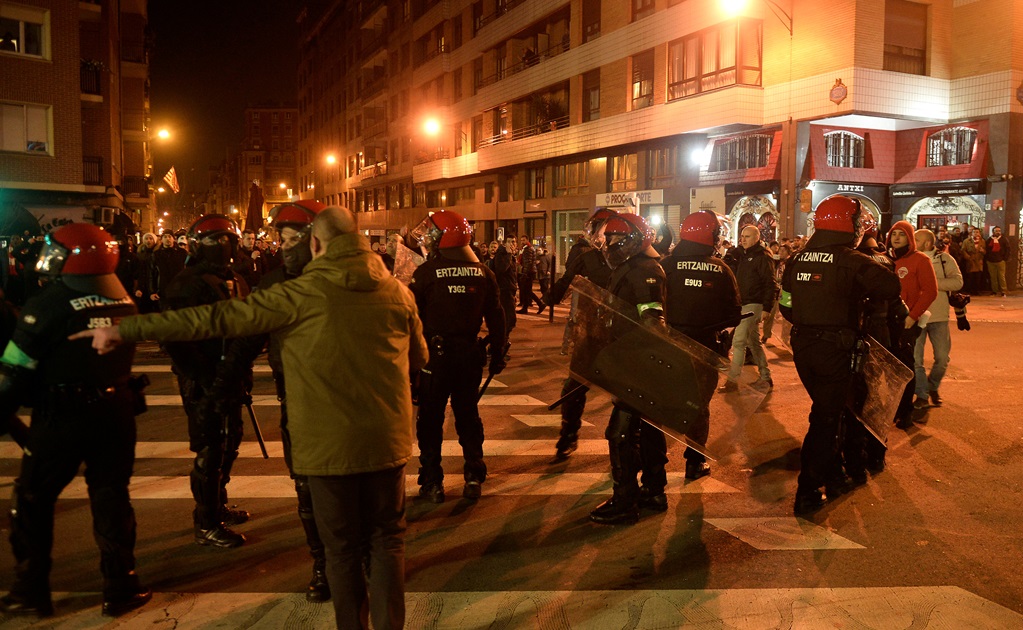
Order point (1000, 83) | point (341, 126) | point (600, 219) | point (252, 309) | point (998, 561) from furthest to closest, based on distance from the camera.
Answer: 1. point (341, 126)
2. point (1000, 83)
3. point (600, 219)
4. point (998, 561)
5. point (252, 309)

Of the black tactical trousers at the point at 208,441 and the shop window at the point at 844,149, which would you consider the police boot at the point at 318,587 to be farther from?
the shop window at the point at 844,149

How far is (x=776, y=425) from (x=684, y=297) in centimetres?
273

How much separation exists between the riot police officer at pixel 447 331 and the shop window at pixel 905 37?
71.2 ft

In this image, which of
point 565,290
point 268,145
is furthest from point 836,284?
point 268,145

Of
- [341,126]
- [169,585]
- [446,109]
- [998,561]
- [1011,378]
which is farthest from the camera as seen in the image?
[341,126]

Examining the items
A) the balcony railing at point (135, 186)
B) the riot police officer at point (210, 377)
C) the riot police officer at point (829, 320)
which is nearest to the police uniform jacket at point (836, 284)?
the riot police officer at point (829, 320)

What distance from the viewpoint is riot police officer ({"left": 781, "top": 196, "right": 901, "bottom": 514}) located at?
18.0 ft

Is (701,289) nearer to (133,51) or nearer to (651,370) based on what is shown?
(651,370)

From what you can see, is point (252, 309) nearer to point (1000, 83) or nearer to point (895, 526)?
point (895, 526)

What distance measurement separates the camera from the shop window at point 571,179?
33.0 m

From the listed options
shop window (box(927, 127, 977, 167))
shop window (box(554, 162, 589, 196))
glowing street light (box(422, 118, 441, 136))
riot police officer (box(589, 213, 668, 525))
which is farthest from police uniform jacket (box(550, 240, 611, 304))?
glowing street light (box(422, 118, 441, 136))

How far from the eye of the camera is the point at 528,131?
35.9 m

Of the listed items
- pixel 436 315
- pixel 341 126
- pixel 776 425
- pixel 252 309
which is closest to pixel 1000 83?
pixel 776 425

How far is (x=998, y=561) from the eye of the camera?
182 inches
